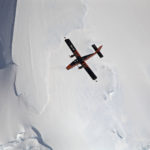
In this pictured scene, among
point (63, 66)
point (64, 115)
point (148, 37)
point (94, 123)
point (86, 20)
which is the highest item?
point (86, 20)

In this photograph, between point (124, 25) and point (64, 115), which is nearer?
point (64, 115)

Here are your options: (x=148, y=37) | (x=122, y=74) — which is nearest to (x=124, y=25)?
(x=148, y=37)

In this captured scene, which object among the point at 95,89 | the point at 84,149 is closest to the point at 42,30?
the point at 95,89

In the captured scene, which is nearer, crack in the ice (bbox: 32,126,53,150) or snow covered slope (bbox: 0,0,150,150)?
crack in the ice (bbox: 32,126,53,150)

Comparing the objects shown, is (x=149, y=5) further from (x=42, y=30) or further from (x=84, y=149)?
(x=84, y=149)

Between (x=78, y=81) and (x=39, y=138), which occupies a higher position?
(x=78, y=81)

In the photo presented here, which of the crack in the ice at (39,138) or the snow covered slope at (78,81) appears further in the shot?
the snow covered slope at (78,81)

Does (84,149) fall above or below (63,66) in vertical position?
below

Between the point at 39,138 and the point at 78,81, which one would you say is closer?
the point at 39,138
